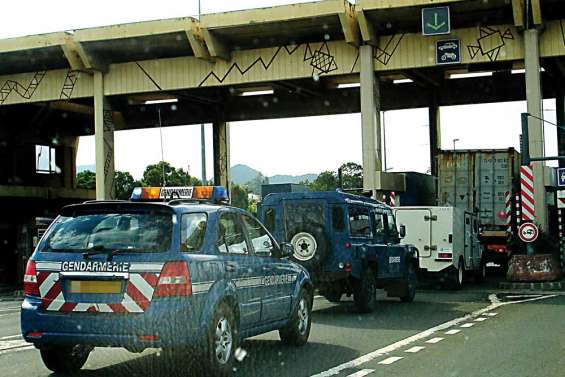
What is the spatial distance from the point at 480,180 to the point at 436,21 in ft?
17.4

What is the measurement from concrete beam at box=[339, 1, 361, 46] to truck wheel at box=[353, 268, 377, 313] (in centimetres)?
1310

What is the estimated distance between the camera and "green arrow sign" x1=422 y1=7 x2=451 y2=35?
85.5ft

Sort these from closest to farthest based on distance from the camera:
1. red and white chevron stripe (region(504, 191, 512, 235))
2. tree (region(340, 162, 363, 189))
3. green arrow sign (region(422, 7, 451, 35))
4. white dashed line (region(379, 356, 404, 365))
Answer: white dashed line (region(379, 356, 404, 365))
green arrow sign (region(422, 7, 451, 35))
red and white chevron stripe (region(504, 191, 512, 235))
tree (region(340, 162, 363, 189))

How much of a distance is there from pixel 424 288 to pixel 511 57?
8.55 meters

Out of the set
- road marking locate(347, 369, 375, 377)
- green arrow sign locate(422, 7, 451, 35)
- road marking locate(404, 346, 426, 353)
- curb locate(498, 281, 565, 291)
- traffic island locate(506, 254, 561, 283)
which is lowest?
curb locate(498, 281, 565, 291)

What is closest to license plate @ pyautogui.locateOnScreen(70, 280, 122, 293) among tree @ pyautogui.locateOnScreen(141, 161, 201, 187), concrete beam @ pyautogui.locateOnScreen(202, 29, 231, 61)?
concrete beam @ pyautogui.locateOnScreen(202, 29, 231, 61)

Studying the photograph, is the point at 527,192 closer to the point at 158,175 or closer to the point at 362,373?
the point at 362,373

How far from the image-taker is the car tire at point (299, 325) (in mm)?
10586

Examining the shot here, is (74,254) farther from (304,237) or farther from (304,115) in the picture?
(304,115)

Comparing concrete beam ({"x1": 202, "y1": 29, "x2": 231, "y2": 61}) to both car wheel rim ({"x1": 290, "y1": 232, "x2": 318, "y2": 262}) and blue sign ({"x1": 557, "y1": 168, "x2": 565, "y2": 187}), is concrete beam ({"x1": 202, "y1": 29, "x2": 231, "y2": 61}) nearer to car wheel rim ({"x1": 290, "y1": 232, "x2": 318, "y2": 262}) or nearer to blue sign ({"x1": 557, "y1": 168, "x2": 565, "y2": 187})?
blue sign ({"x1": 557, "y1": 168, "x2": 565, "y2": 187})

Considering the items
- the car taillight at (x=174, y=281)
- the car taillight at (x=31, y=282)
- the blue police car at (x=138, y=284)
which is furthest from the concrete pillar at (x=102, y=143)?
the car taillight at (x=174, y=281)

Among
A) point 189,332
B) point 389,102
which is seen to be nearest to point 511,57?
point 389,102

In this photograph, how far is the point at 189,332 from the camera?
305 inches

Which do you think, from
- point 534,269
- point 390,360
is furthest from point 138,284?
point 534,269
